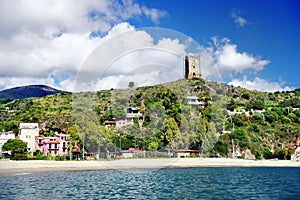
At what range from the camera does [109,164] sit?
36625 millimetres

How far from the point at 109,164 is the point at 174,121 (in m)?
10.0

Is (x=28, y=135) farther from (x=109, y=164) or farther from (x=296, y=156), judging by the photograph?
(x=296, y=156)

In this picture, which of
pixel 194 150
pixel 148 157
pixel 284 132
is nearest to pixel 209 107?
pixel 194 150

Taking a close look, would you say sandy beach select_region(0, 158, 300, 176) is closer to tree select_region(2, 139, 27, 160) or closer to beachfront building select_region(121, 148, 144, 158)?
beachfront building select_region(121, 148, 144, 158)

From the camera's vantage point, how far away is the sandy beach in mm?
30500

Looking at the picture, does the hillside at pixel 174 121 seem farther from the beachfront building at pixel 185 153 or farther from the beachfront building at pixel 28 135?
the beachfront building at pixel 28 135

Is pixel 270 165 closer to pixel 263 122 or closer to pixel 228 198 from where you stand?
pixel 263 122

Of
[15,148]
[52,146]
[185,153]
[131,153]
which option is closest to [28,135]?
[52,146]

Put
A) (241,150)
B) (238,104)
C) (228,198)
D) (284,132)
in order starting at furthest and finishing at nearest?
(238,104) → (284,132) → (241,150) → (228,198)

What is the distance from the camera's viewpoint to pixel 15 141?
130 ft

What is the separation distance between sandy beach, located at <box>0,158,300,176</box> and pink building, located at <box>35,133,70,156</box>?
928 cm

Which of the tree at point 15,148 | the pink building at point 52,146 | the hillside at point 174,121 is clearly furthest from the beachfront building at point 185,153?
the tree at point 15,148

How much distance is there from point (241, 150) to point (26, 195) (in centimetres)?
3745

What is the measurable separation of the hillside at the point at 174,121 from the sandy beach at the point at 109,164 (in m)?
1.99
